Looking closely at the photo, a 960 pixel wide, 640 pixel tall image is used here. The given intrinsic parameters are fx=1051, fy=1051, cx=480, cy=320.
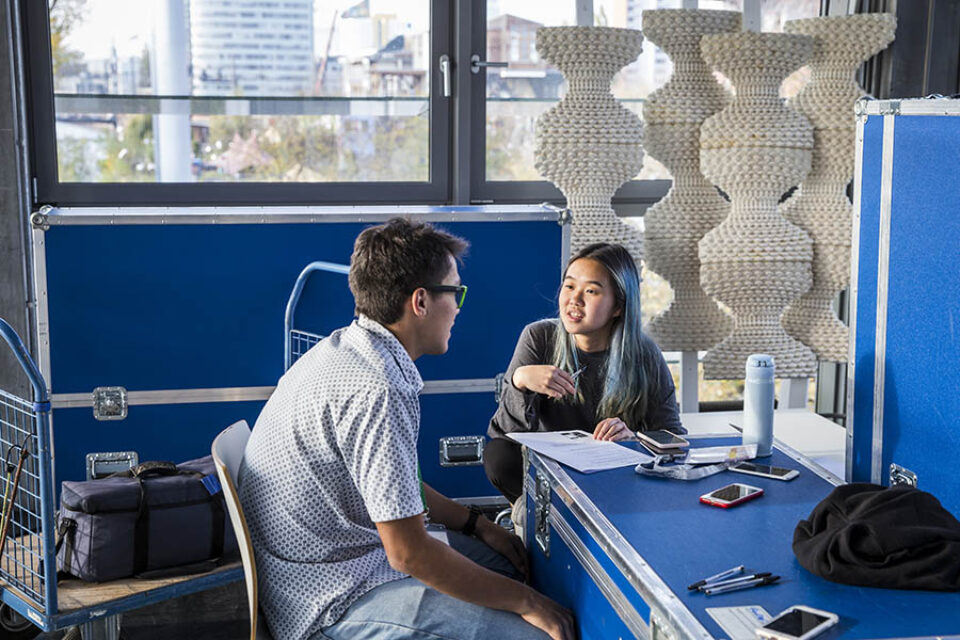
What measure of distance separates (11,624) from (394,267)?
1526mm

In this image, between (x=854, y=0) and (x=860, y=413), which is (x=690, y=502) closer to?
(x=860, y=413)

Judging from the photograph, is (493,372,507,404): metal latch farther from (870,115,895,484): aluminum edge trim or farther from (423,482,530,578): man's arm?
(870,115,895,484): aluminum edge trim

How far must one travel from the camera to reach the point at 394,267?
2037 mm

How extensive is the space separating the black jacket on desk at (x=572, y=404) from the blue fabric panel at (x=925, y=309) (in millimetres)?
906

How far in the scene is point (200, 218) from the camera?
3.16 m

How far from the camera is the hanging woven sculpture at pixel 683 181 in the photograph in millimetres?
3807

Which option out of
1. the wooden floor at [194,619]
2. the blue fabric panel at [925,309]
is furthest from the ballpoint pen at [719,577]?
the wooden floor at [194,619]

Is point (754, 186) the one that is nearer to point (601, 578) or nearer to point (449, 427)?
point (449, 427)

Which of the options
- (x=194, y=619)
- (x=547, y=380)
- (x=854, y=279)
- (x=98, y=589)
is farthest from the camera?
(x=194, y=619)

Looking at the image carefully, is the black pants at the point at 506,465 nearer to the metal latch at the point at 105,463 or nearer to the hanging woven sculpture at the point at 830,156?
the metal latch at the point at 105,463

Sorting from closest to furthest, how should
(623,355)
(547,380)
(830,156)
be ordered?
1. (547,380)
2. (623,355)
3. (830,156)

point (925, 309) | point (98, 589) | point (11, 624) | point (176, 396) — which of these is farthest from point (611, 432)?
point (11, 624)

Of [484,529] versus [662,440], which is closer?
[662,440]

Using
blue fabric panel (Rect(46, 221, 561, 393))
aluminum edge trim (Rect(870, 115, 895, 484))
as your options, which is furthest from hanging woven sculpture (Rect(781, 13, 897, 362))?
aluminum edge trim (Rect(870, 115, 895, 484))
